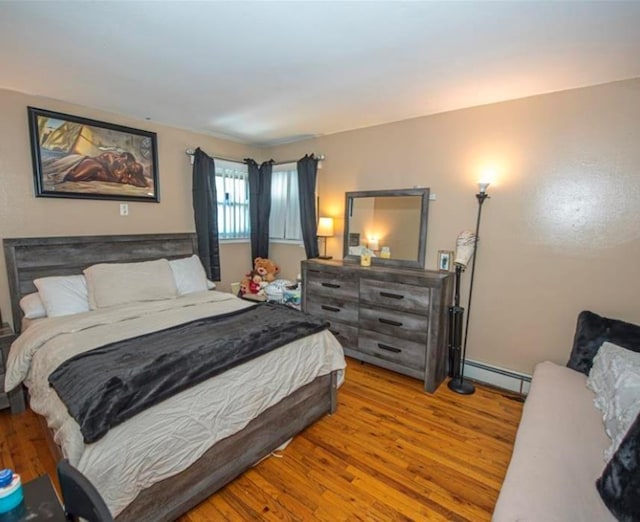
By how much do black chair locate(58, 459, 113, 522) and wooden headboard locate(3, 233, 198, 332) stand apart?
2.39 m

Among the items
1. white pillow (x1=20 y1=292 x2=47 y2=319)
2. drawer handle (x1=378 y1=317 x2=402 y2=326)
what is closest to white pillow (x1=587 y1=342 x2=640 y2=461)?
drawer handle (x1=378 y1=317 x2=402 y2=326)

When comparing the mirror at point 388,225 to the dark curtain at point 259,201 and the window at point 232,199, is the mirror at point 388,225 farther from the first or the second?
the window at point 232,199

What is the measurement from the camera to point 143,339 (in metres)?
1.90

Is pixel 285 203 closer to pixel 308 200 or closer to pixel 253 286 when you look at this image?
pixel 308 200

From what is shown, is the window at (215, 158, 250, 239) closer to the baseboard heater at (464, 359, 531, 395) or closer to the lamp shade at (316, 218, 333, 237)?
the lamp shade at (316, 218, 333, 237)

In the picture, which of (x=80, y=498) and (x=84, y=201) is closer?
(x=80, y=498)

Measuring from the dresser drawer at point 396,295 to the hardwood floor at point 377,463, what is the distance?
751mm

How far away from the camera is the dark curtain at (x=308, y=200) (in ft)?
12.2

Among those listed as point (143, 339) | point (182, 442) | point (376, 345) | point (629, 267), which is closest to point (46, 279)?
point (143, 339)

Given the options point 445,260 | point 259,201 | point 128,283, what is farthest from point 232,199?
point 445,260

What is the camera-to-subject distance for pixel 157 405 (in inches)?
55.7

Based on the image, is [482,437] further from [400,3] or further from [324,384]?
[400,3]

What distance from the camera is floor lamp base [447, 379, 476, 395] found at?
2.74m

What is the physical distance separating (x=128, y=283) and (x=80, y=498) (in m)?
2.13
